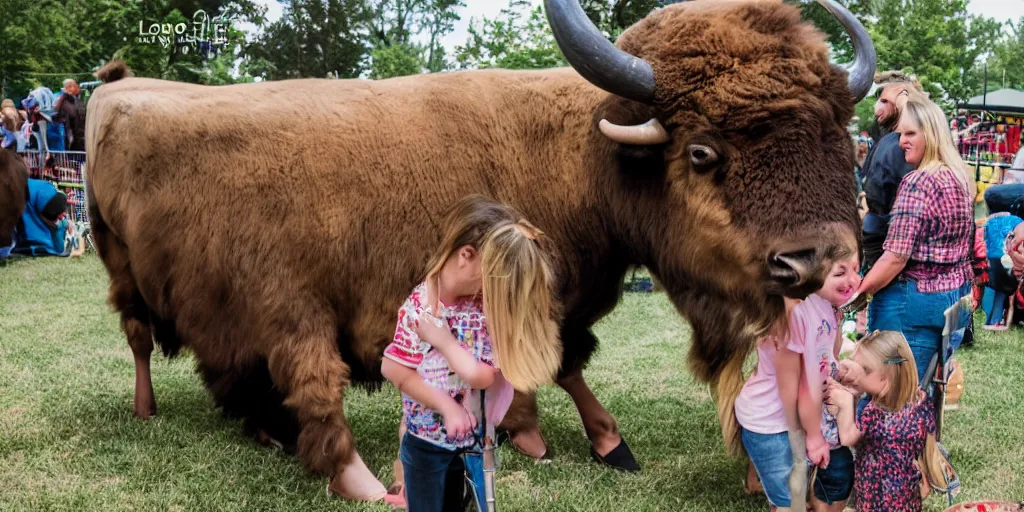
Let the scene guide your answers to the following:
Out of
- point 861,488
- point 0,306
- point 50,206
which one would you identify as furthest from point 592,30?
point 50,206

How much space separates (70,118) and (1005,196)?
15.7 meters

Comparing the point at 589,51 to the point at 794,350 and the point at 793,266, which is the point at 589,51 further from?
the point at 794,350

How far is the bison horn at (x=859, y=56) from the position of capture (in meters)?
3.76

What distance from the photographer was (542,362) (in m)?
2.95

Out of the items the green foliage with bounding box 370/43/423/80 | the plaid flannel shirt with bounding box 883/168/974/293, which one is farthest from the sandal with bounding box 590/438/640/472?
the green foliage with bounding box 370/43/423/80

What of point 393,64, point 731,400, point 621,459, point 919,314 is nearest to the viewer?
point 731,400

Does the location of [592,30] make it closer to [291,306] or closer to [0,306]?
[291,306]

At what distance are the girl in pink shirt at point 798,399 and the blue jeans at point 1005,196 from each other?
650 cm

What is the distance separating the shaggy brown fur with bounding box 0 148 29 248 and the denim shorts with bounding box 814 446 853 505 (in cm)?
1244

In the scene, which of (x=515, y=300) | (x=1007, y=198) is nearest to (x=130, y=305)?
(x=515, y=300)

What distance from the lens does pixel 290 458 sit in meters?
4.89

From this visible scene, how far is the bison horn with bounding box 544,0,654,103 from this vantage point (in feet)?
11.3

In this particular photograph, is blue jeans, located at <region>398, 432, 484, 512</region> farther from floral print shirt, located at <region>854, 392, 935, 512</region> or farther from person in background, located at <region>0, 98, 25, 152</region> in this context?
person in background, located at <region>0, 98, 25, 152</region>

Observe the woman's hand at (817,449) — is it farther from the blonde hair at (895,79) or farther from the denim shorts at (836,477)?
the blonde hair at (895,79)
